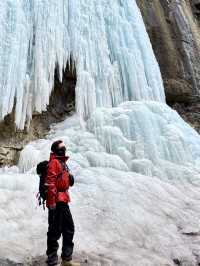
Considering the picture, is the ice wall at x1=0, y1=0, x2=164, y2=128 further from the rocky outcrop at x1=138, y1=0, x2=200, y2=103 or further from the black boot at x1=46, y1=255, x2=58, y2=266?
the black boot at x1=46, y1=255, x2=58, y2=266

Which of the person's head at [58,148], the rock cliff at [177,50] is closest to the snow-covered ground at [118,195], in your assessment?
the person's head at [58,148]

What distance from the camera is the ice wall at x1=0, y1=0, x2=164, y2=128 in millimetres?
11117

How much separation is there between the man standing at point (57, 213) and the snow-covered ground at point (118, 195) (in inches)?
26.9

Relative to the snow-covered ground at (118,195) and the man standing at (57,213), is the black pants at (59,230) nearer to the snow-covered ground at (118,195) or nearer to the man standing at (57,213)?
the man standing at (57,213)

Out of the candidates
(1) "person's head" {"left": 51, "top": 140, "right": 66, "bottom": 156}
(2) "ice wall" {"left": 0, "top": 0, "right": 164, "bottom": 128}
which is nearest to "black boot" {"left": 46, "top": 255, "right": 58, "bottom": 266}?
(1) "person's head" {"left": 51, "top": 140, "right": 66, "bottom": 156}

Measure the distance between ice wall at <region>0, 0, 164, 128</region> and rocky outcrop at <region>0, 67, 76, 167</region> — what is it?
20.0 inches

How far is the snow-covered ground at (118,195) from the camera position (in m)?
7.38

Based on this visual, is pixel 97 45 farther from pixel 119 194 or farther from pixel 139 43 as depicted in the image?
pixel 119 194

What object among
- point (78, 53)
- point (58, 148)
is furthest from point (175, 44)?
point (58, 148)

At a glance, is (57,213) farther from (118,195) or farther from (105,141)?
(105,141)

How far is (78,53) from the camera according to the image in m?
12.8

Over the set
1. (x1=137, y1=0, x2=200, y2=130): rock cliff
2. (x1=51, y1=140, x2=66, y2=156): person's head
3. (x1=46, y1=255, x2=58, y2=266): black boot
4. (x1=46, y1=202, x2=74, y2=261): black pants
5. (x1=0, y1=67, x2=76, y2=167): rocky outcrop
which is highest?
(x1=137, y1=0, x2=200, y2=130): rock cliff

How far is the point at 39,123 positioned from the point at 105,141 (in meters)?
2.41

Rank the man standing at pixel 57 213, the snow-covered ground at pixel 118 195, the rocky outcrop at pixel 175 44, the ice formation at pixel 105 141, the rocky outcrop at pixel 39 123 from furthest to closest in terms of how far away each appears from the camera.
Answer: the rocky outcrop at pixel 175 44 → the rocky outcrop at pixel 39 123 → the ice formation at pixel 105 141 → the snow-covered ground at pixel 118 195 → the man standing at pixel 57 213
